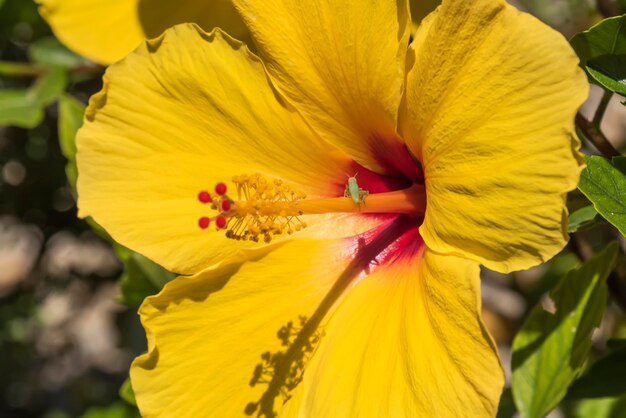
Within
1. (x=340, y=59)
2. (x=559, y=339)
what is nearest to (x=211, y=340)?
(x=340, y=59)

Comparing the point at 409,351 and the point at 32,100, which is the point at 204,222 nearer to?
the point at 409,351

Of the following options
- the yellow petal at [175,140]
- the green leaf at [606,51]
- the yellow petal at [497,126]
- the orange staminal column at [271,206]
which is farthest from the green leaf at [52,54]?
the green leaf at [606,51]

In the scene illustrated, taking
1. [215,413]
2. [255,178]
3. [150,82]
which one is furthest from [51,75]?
[215,413]

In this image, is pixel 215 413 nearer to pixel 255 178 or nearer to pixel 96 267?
pixel 255 178

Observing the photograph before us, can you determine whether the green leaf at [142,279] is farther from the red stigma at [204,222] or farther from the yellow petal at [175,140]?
the red stigma at [204,222]

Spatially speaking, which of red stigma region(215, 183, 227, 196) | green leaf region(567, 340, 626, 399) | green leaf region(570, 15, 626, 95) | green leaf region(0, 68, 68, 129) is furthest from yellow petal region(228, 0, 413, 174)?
green leaf region(0, 68, 68, 129)

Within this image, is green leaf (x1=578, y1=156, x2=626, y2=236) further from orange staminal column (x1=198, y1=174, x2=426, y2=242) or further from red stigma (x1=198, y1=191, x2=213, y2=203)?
red stigma (x1=198, y1=191, x2=213, y2=203)
